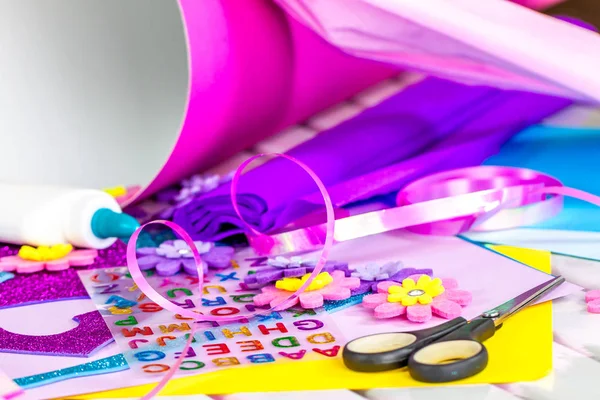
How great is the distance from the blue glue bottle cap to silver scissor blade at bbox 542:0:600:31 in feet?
3.15

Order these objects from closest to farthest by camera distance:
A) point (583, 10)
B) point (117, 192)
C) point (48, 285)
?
point (48, 285), point (117, 192), point (583, 10)

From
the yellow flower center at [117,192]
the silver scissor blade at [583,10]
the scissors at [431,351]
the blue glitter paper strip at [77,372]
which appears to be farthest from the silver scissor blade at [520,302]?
the silver scissor blade at [583,10]

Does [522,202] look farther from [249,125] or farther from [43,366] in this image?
[43,366]

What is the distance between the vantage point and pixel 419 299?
0.73 m

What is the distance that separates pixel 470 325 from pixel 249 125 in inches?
19.7

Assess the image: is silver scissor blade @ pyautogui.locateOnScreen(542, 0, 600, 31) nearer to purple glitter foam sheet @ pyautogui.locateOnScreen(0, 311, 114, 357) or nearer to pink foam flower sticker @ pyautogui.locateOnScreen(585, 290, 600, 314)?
pink foam flower sticker @ pyautogui.locateOnScreen(585, 290, 600, 314)

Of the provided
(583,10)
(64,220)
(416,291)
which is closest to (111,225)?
(64,220)

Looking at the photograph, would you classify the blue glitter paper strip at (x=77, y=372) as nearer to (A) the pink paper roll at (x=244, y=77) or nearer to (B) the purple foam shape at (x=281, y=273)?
(B) the purple foam shape at (x=281, y=273)

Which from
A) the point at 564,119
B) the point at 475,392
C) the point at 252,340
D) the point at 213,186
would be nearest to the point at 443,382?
the point at 475,392

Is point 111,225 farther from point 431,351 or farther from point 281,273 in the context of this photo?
point 431,351

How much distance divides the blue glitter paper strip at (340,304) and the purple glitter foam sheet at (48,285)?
21 cm

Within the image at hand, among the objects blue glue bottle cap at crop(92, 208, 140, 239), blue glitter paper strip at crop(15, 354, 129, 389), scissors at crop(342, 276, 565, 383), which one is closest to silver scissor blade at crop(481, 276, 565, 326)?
scissors at crop(342, 276, 565, 383)

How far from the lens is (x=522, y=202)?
0.91 meters

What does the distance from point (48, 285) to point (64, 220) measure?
3.2 inches
